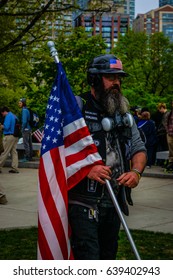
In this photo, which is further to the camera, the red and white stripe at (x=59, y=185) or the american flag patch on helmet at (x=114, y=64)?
the american flag patch on helmet at (x=114, y=64)

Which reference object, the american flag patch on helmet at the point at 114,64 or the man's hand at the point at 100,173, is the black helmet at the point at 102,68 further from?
the man's hand at the point at 100,173

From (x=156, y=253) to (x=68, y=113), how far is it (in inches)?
133

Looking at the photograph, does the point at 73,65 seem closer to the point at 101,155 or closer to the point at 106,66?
the point at 106,66

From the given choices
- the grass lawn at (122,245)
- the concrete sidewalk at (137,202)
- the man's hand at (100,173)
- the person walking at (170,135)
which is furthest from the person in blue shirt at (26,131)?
the man's hand at (100,173)

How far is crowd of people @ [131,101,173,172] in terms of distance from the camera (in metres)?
14.9

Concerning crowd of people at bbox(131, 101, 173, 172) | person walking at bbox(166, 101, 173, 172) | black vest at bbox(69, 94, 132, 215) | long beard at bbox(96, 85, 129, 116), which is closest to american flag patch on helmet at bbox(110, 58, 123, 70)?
long beard at bbox(96, 85, 129, 116)

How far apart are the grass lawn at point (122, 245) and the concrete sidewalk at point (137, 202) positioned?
479 mm

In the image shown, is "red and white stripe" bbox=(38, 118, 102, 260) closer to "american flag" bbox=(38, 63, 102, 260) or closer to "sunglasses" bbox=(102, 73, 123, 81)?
"american flag" bbox=(38, 63, 102, 260)

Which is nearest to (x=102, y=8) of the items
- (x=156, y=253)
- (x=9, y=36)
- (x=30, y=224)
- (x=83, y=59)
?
(x=9, y=36)

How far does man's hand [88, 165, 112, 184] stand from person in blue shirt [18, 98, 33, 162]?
1332 cm

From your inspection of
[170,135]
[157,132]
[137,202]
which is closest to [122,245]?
[137,202]

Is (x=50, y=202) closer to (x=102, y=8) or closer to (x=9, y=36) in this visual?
(x=102, y=8)

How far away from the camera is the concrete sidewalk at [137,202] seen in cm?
897

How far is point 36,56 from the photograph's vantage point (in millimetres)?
19141
